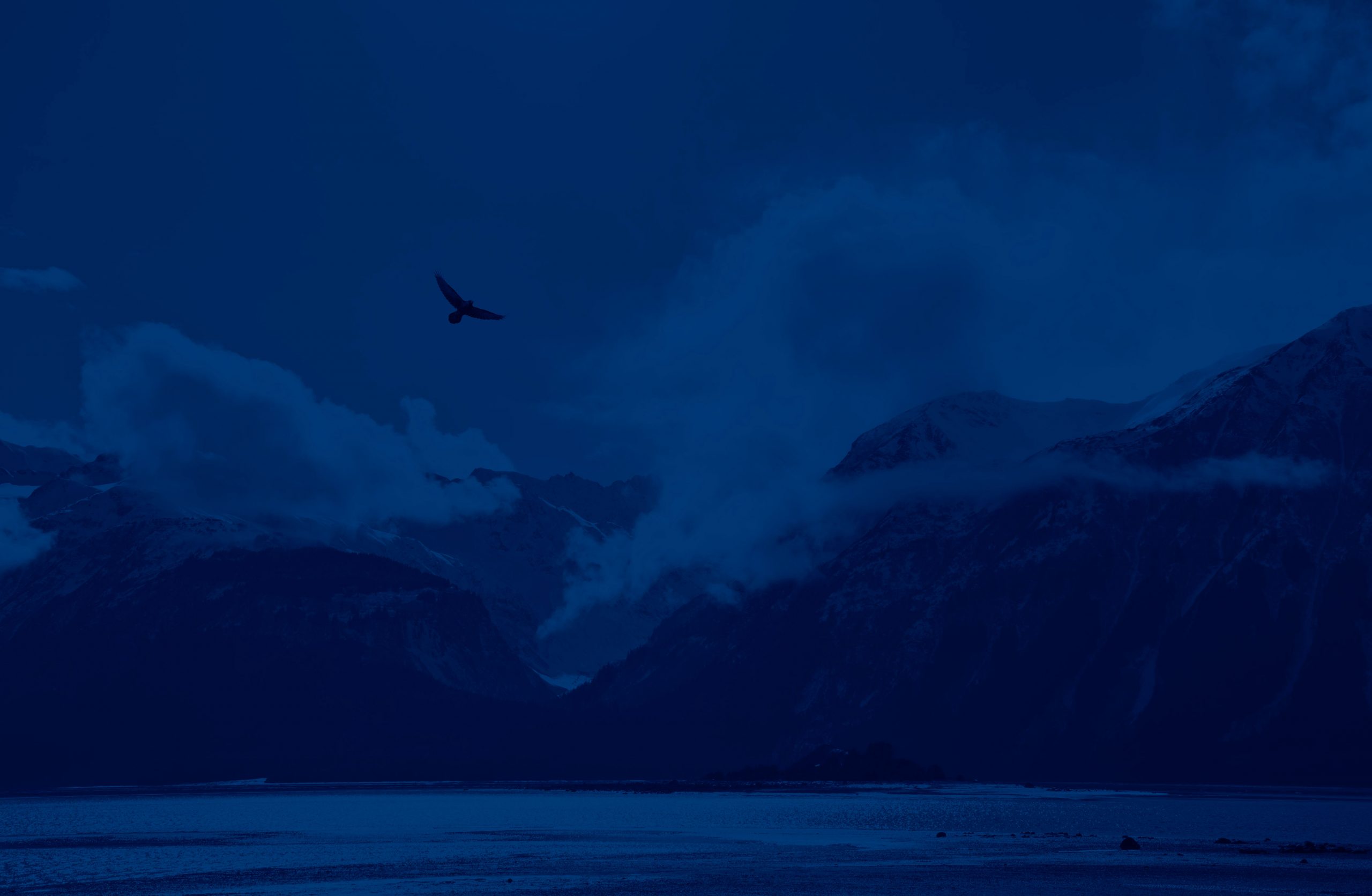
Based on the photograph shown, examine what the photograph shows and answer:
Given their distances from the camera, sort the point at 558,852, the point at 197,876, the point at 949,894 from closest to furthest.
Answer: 1. the point at 949,894
2. the point at 197,876
3. the point at 558,852

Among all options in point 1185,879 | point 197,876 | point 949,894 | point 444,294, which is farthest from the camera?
point 197,876

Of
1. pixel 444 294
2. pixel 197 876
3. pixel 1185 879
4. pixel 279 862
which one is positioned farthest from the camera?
pixel 279 862

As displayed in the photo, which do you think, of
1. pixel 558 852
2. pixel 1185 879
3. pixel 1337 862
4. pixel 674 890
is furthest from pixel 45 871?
pixel 1337 862

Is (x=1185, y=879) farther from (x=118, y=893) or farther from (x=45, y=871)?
(x=45, y=871)

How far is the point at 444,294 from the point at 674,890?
59.9 metres

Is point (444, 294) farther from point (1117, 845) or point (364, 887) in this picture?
point (1117, 845)

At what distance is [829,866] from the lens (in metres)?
168

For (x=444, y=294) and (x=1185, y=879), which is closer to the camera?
(x=444, y=294)

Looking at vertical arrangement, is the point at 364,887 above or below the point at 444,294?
below

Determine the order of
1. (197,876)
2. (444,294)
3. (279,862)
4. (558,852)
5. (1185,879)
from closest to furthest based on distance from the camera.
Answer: (444,294) → (1185,879) → (197,876) → (279,862) → (558,852)

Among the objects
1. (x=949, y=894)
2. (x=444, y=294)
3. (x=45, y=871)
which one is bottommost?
(x=949, y=894)

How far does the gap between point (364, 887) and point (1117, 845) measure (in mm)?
98330

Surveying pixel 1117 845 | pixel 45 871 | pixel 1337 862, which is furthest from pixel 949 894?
pixel 45 871

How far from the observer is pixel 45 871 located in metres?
166
